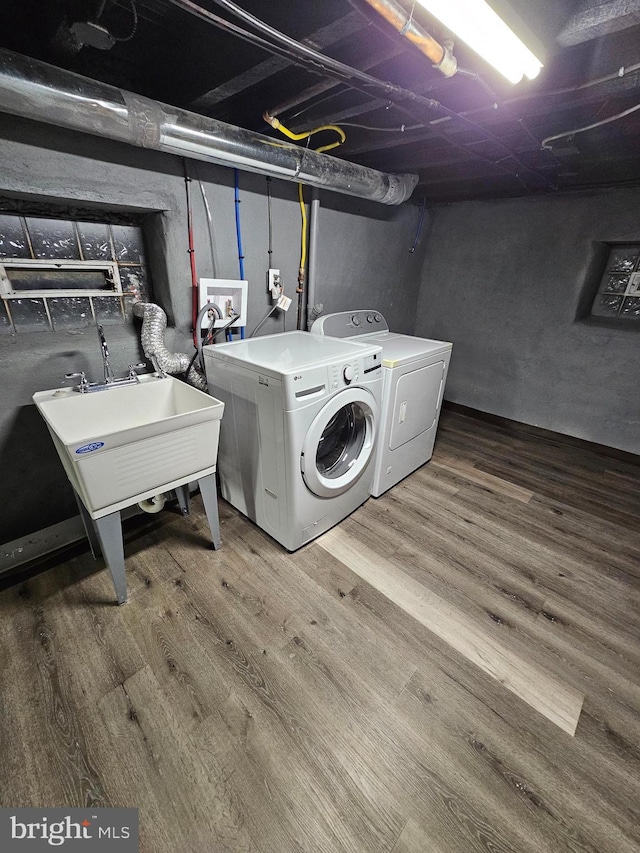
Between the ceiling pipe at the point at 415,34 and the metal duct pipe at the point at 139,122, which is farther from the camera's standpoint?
the metal duct pipe at the point at 139,122

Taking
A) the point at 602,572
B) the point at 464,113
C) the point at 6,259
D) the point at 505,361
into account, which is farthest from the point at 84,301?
the point at 505,361

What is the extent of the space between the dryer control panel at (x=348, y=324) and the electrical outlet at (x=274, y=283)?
318 millimetres

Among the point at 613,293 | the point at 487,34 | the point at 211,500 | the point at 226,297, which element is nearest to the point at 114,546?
the point at 211,500

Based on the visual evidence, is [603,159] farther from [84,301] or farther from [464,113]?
[84,301]

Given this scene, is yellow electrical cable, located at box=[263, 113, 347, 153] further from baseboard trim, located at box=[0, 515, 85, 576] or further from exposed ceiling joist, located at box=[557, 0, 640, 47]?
baseboard trim, located at box=[0, 515, 85, 576]

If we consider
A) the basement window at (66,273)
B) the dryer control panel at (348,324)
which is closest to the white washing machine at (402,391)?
the dryer control panel at (348,324)

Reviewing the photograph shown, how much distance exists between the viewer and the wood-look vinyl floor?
0.98 meters

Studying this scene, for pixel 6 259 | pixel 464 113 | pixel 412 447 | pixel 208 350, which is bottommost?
pixel 412 447

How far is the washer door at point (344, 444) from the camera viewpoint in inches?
68.5

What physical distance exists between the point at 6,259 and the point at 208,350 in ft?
2.92

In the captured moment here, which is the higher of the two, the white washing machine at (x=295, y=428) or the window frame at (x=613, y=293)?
the window frame at (x=613, y=293)

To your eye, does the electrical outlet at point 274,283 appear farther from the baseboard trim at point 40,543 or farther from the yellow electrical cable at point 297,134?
the baseboard trim at point 40,543

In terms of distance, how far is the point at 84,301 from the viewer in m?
1.73

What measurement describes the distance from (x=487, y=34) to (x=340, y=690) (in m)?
2.09
